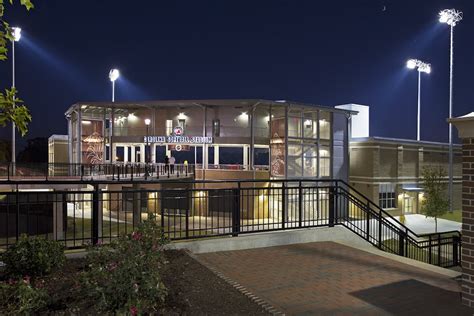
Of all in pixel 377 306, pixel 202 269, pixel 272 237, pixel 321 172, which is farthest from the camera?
pixel 321 172

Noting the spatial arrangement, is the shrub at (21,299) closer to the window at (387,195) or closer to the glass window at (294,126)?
the glass window at (294,126)

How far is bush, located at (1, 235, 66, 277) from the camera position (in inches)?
200

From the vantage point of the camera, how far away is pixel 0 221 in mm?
20906

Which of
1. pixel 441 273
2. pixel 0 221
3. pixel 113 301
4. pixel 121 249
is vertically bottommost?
pixel 0 221

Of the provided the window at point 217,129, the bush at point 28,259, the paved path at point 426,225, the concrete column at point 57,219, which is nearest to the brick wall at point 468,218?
the bush at point 28,259

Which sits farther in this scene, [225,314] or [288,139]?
[288,139]

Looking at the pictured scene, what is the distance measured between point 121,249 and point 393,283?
179 inches

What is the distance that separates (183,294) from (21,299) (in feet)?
5.98

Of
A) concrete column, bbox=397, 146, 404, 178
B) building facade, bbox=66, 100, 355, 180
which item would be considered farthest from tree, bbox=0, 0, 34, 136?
concrete column, bbox=397, 146, 404, 178

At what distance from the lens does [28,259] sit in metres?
5.08

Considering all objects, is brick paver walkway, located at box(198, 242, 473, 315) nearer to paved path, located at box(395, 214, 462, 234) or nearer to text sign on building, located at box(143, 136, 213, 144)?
paved path, located at box(395, 214, 462, 234)

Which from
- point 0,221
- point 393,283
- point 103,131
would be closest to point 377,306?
point 393,283

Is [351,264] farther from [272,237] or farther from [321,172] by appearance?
[321,172]

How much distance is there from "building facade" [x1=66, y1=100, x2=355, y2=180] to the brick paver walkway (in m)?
25.8
